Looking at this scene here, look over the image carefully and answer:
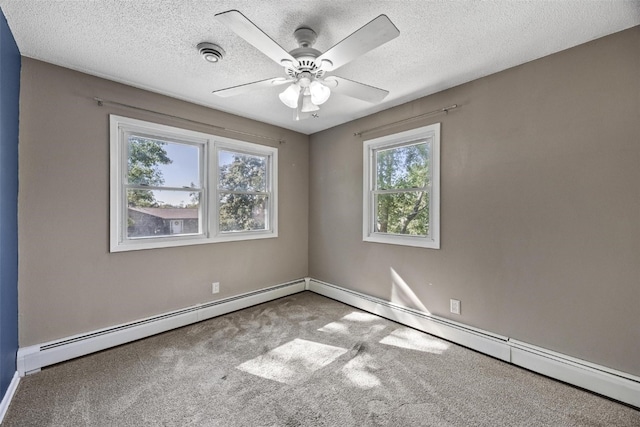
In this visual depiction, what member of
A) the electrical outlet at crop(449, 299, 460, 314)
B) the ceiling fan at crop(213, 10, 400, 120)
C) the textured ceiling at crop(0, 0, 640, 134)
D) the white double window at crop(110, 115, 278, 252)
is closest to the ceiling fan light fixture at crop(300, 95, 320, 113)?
the ceiling fan at crop(213, 10, 400, 120)

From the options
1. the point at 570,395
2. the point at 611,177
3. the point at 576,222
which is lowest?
the point at 570,395

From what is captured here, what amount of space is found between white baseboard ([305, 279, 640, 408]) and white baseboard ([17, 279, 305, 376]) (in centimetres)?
166

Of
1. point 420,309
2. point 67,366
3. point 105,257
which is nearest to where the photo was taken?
point 67,366

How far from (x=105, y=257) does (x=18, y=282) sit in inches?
21.6

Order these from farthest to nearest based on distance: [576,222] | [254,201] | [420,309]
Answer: [254,201]
[420,309]
[576,222]

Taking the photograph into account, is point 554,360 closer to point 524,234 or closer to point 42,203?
point 524,234

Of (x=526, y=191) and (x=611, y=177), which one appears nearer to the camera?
(x=611, y=177)

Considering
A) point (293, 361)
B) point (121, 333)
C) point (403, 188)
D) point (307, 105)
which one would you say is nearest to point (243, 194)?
point (307, 105)

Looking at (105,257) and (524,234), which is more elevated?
(524,234)

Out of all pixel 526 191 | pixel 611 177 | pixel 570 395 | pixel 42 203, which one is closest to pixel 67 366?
pixel 42 203

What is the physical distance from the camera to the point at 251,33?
1.40 metres

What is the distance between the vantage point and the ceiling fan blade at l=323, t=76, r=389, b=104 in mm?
1886

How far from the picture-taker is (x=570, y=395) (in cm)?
185

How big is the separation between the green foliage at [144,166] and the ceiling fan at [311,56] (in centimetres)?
129
